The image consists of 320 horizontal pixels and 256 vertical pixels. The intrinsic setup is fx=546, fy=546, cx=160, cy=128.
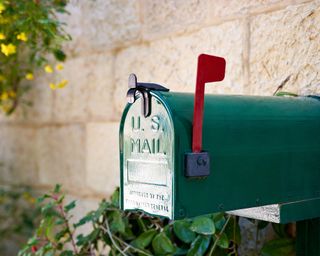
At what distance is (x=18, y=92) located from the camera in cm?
294

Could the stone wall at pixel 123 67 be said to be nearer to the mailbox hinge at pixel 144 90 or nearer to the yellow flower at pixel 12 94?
the yellow flower at pixel 12 94

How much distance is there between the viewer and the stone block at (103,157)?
2367 millimetres

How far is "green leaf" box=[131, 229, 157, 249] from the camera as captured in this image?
169cm

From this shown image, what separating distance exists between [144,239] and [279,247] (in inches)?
16.3

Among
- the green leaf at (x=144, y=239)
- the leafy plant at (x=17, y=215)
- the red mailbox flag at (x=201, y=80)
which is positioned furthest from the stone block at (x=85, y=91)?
the red mailbox flag at (x=201, y=80)

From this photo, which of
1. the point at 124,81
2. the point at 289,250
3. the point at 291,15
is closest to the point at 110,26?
the point at 124,81

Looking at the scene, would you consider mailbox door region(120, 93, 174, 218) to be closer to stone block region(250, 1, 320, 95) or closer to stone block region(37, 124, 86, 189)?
stone block region(250, 1, 320, 95)

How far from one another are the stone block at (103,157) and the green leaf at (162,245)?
0.72 meters

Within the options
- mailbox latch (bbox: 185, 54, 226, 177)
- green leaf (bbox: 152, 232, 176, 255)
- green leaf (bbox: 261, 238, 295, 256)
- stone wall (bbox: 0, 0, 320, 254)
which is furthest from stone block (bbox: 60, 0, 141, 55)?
mailbox latch (bbox: 185, 54, 226, 177)

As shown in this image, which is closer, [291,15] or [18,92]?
[291,15]

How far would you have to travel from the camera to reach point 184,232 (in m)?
1.58

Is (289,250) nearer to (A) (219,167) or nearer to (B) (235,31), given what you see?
(A) (219,167)

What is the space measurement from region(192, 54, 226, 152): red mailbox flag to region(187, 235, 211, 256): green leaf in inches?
20.9

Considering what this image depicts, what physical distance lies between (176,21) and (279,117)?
0.87 metres
